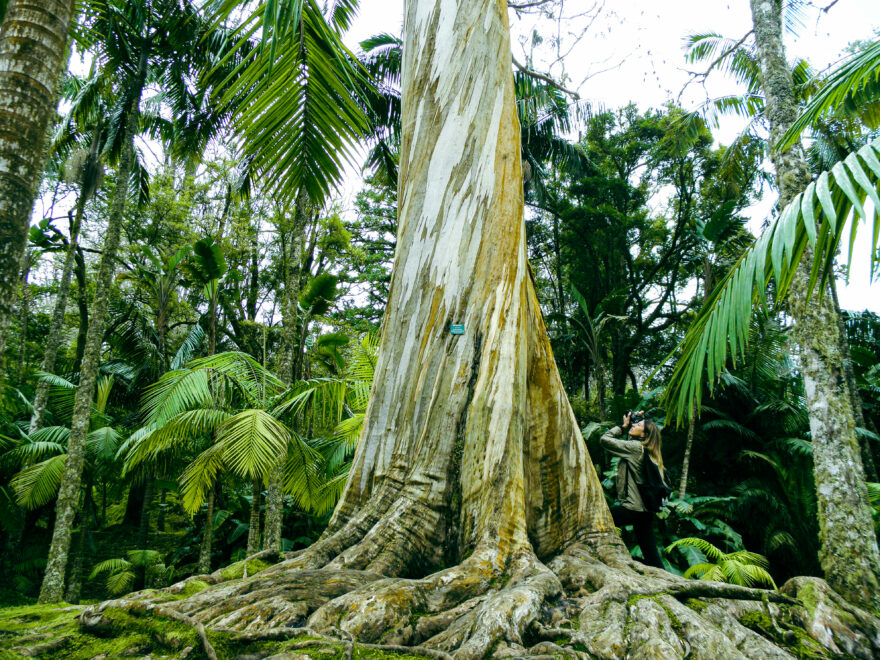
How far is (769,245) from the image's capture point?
2176 mm

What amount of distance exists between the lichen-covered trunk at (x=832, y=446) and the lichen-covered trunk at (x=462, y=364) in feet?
9.96

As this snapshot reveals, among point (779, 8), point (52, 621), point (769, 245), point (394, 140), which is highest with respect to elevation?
point (394, 140)

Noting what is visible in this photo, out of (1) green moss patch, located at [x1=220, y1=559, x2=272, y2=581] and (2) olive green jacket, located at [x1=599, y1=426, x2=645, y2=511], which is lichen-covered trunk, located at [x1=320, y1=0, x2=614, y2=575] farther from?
(2) olive green jacket, located at [x1=599, y1=426, x2=645, y2=511]

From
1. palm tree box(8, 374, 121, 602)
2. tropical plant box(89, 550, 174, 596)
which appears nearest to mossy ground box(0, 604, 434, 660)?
palm tree box(8, 374, 121, 602)

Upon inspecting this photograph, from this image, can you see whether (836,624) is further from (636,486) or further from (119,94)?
(119,94)

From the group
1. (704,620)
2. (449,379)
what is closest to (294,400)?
(449,379)

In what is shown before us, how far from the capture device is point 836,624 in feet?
7.30

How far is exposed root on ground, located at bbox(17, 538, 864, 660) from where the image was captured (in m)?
1.78

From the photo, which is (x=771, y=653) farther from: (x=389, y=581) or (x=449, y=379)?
(x=449, y=379)

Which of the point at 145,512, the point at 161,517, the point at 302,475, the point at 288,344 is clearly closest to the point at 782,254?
the point at 302,475

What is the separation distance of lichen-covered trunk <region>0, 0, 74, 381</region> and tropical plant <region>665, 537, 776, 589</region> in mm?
6622

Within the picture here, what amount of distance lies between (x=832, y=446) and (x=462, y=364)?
4356 mm

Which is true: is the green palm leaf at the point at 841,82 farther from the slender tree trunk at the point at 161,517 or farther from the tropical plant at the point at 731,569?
the slender tree trunk at the point at 161,517

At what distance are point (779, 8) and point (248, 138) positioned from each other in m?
6.57
